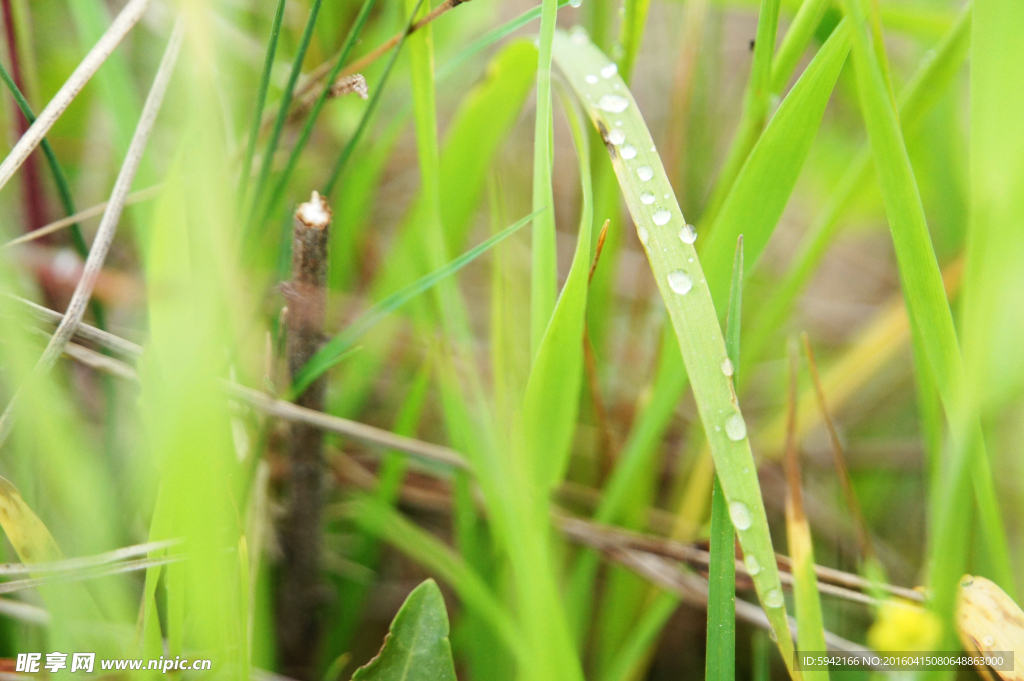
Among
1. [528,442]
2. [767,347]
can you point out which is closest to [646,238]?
[528,442]

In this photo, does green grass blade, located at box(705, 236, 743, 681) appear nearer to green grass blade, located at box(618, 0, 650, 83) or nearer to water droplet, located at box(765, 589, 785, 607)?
water droplet, located at box(765, 589, 785, 607)

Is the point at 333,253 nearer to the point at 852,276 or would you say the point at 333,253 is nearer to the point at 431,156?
the point at 431,156

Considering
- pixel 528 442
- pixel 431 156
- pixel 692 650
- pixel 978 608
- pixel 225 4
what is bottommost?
pixel 692 650

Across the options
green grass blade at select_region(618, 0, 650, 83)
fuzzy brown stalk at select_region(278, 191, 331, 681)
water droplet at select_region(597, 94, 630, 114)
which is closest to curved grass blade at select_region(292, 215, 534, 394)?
fuzzy brown stalk at select_region(278, 191, 331, 681)

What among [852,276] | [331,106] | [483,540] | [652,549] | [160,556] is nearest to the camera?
[160,556]

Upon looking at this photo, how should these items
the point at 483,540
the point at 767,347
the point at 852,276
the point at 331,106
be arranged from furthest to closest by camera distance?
the point at 852,276
the point at 767,347
the point at 331,106
the point at 483,540

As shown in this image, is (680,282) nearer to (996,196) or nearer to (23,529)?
(996,196)

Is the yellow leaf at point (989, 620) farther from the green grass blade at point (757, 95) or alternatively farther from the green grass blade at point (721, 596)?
the green grass blade at point (757, 95)
